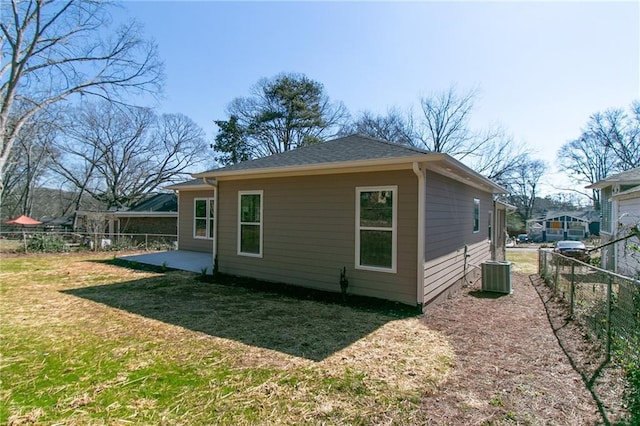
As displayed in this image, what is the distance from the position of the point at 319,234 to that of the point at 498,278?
4.29 metres

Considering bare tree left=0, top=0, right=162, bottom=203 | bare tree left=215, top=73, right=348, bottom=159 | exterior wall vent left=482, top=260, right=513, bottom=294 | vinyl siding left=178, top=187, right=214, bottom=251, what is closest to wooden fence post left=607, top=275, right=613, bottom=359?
exterior wall vent left=482, top=260, right=513, bottom=294

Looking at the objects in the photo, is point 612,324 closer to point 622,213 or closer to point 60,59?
point 622,213

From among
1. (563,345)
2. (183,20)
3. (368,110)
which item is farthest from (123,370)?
(368,110)

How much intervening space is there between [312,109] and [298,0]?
16753mm

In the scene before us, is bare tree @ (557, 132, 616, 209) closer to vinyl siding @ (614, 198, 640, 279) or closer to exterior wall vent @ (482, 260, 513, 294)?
vinyl siding @ (614, 198, 640, 279)

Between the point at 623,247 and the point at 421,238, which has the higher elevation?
the point at 421,238

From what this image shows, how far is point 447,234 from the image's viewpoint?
7.25m

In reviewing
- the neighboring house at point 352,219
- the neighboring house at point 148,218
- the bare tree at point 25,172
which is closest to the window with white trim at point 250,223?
the neighboring house at point 352,219

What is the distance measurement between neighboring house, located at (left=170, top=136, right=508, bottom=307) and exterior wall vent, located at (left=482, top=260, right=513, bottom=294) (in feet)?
A: 2.01

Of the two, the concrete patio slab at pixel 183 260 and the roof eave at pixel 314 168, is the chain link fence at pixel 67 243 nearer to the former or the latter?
the concrete patio slab at pixel 183 260

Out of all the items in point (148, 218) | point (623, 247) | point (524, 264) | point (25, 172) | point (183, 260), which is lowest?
point (524, 264)

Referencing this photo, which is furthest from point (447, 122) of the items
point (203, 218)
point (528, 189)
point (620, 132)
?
point (528, 189)

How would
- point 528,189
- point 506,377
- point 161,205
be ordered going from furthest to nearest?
point 528,189
point 161,205
point 506,377

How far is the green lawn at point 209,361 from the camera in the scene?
2754 mm
